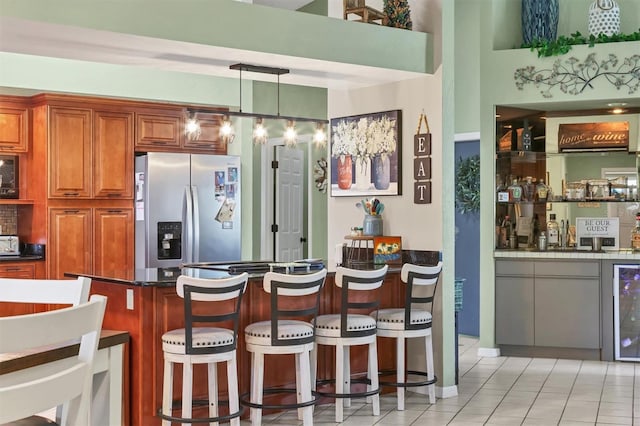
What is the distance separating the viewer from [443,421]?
5121 millimetres

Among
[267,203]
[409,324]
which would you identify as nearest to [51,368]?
[409,324]

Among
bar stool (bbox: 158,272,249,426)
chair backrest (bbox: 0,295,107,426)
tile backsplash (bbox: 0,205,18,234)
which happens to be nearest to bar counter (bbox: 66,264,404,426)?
bar stool (bbox: 158,272,249,426)

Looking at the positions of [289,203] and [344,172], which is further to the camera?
[289,203]

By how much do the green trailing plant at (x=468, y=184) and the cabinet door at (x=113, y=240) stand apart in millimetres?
3452

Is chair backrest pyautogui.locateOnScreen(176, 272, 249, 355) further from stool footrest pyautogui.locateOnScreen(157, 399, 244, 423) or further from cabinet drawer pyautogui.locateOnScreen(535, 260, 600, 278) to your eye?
cabinet drawer pyautogui.locateOnScreen(535, 260, 600, 278)

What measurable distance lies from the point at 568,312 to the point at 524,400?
5.90 ft

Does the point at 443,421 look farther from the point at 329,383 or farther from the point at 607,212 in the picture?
the point at 607,212

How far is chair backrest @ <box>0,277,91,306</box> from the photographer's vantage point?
302cm

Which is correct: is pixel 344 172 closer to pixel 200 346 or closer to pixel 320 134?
pixel 320 134

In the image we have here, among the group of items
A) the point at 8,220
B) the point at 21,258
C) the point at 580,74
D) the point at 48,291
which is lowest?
the point at 21,258

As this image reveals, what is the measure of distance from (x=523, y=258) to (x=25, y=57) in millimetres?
4947

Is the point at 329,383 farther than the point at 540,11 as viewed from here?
No

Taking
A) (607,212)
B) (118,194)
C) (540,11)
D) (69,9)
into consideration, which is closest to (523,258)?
(607,212)

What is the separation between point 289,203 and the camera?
9.57 meters
